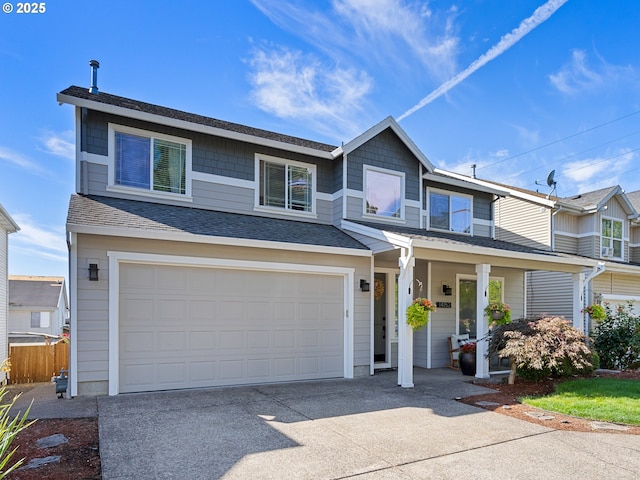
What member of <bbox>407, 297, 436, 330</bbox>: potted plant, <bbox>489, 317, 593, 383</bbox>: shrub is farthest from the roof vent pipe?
<bbox>489, 317, 593, 383</bbox>: shrub

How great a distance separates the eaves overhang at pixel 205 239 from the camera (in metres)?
6.38

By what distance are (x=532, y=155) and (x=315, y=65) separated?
52.8ft

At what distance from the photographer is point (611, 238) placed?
1546 cm

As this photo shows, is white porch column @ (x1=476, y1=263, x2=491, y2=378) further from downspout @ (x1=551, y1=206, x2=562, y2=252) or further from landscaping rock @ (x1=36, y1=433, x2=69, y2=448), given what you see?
landscaping rock @ (x1=36, y1=433, x2=69, y2=448)

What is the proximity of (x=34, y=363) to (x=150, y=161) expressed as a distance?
568cm

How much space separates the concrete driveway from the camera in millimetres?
3910

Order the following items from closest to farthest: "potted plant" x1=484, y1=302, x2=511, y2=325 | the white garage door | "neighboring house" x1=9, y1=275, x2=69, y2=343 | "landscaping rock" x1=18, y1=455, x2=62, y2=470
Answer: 1. "landscaping rock" x1=18, y1=455, x2=62, y2=470
2. the white garage door
3. "potted plant" x1=484, y1=302, x2=511, y2=325
4. "neighboring house" x1=9, y1=275, x2=69, y2=343

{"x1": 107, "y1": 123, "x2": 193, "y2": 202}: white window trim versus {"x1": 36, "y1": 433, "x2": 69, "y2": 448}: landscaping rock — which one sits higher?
{"x1": 107, "y1": 123, "x2": 193, "y2": 202}: white window trim

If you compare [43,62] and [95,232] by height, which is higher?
[43,62]

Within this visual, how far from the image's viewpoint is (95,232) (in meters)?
6.37

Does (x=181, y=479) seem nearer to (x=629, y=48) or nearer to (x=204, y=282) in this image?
(x=204, y=282)

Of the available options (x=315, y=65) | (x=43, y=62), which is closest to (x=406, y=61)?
(x=315, y=65)

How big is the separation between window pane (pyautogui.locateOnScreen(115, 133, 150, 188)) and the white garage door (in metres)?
2.17

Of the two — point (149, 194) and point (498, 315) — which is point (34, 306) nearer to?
point (149, 194)
